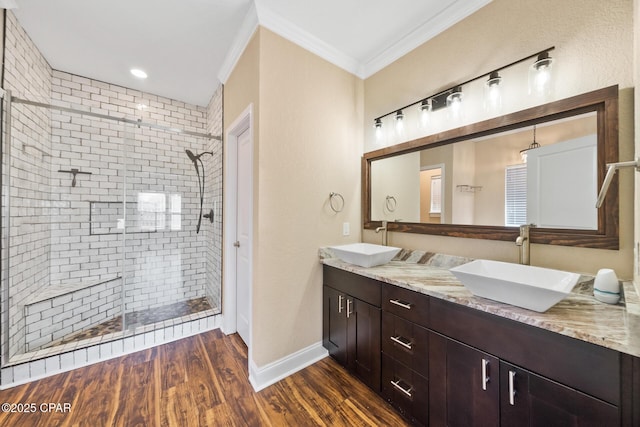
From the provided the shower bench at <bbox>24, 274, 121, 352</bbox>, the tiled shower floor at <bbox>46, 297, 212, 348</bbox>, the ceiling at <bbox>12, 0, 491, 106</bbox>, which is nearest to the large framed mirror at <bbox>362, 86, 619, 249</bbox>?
the ceiling at <bbox>12, 0, 491, 106</bbox>

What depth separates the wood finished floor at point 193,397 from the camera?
146 centimetres

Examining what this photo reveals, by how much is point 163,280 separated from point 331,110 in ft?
9.38

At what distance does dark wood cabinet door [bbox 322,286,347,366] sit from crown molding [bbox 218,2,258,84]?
222 centimetres

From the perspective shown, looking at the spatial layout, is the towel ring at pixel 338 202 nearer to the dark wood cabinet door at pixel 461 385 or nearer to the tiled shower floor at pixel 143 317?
the dark wood cabinet door at pixel 461 385

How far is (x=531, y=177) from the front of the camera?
4.63 ft

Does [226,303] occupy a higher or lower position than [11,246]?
lower

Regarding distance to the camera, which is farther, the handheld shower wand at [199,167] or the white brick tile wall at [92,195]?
the handheld shower wand at [199,167]

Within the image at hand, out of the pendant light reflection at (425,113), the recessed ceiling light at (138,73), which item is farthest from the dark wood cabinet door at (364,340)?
the recessed ceiling light at (138,73)

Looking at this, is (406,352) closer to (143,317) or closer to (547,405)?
(547,405)

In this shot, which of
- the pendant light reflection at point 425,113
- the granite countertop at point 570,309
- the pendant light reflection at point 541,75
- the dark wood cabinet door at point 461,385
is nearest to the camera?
the granite countertop at point 570,309

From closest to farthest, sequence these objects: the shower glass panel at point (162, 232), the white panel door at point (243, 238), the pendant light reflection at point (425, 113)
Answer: the pendant light reflection at point (425, 113) → the white panel door at point (243, 238) → the shower glass panel at point (162, 232)

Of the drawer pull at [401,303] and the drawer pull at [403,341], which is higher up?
the drawer pull at [401,303]

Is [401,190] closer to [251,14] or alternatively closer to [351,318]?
[351,318]

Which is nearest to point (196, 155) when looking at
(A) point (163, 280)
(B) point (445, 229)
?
(A) point (163, 280)
